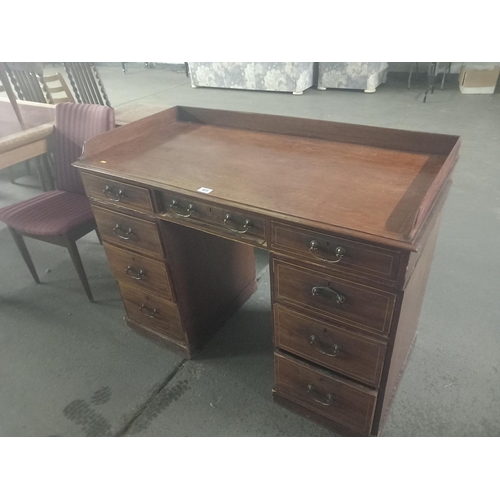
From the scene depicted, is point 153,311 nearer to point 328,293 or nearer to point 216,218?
point 216,218

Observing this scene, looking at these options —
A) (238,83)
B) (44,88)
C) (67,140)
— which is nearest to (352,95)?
(238,83)

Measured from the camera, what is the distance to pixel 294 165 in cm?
132

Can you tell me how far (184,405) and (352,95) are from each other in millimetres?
4690

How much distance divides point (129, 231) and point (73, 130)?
0.89 m

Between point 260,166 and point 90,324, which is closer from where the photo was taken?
point 260,166

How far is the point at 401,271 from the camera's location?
3.11 ft

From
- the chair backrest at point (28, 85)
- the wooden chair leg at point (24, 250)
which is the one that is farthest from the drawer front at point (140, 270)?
the chair backrest at point (28, 85)

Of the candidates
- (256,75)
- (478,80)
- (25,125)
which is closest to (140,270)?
(25,125)

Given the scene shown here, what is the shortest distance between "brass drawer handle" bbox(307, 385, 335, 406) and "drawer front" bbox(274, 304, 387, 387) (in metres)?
0.13

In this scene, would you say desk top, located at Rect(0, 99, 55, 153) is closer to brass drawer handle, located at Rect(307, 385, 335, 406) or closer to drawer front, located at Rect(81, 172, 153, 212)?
drawer front, located at Rect(81, 172, 153, 212)

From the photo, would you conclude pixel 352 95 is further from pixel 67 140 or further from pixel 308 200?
pixel 308 200

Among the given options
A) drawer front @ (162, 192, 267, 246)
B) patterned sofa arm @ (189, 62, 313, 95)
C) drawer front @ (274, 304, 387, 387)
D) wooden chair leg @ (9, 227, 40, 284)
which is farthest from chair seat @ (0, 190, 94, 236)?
patterned sofa arm @ (189, 62, 313, 95)

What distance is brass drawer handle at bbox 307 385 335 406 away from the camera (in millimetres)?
1333

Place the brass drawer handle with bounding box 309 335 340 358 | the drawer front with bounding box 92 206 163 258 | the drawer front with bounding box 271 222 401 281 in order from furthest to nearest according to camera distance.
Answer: the drawer front with bounding box 92 206 163 258 → the brass drawer handle with bounding box 309 335 340 358 → the drawer front with bounding box 271 222 401 281
